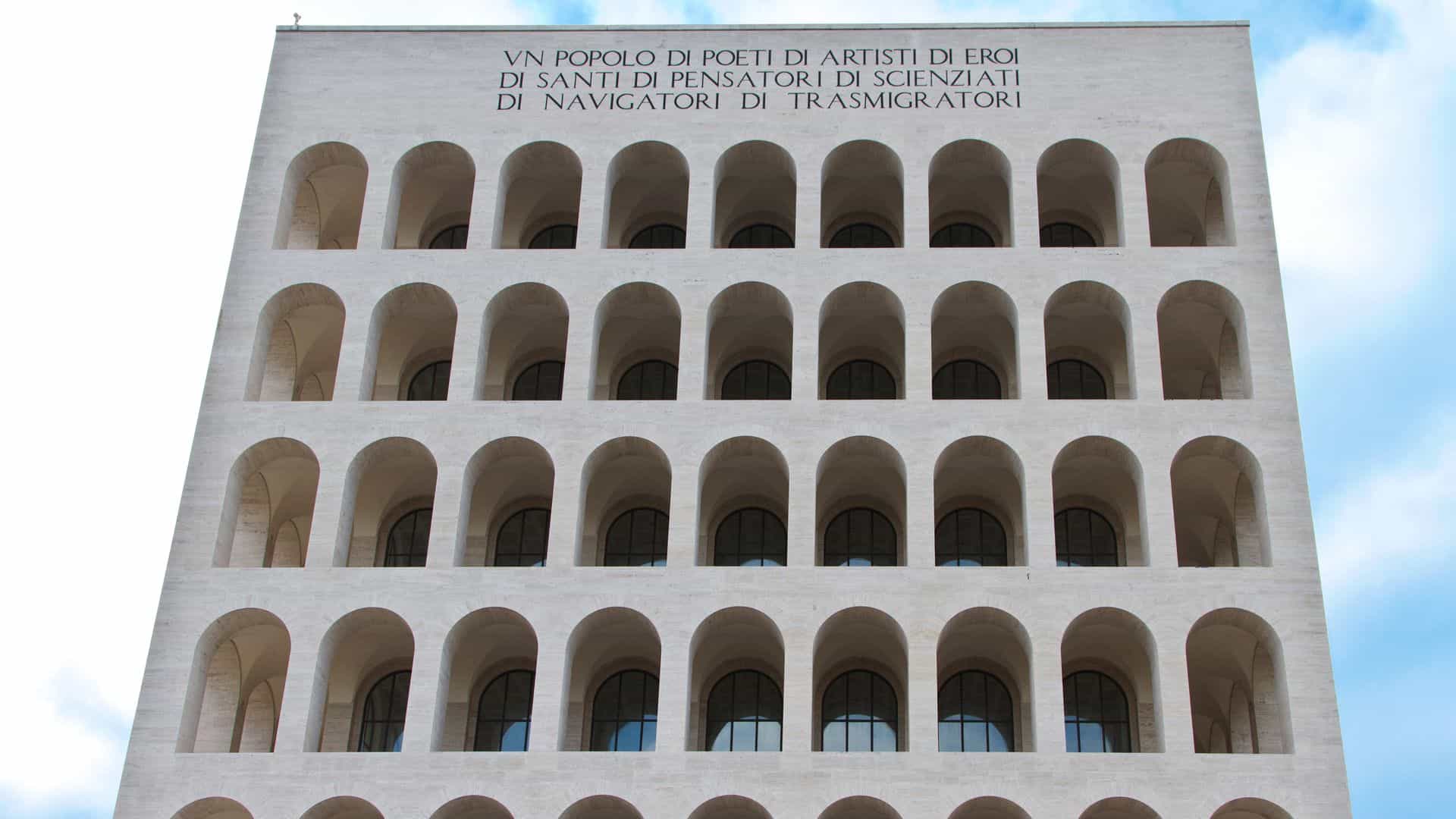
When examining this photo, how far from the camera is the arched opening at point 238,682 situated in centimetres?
3344

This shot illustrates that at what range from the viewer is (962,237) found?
40.3m

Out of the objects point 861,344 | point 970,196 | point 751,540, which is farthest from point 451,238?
point 970,196

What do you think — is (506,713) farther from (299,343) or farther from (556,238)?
(556,238)

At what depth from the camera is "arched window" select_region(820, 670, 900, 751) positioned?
116 feet

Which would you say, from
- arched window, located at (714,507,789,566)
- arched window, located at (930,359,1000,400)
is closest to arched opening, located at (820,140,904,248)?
arched window, located at (930,359,1000,400)

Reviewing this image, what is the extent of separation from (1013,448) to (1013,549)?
10.1ft

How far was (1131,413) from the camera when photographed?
34.8m

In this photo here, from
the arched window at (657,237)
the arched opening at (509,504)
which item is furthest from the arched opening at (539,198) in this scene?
the arched opening at (509,504)

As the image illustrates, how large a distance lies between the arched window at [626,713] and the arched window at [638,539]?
237cm

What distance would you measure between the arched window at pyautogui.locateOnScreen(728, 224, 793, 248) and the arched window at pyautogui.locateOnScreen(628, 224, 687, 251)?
4.01 ft

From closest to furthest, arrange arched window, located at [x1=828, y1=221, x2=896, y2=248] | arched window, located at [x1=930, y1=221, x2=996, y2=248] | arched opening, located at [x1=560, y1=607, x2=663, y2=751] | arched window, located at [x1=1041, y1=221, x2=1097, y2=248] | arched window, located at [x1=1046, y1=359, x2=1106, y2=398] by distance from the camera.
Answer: arched opening, located at [x1=560, y1=607, x2=663, y2=751]
arched window, located at [x1=1046, y1=359, x2=1106, y2=398]
arched window, located at [x1=1041, y1=221, x2=1097, y2=248]
arched window, located at [x1=930, y1=221, x2=996, y2=248]
arched window, located at [x1=828, y1=221, x2=896, y2=248]

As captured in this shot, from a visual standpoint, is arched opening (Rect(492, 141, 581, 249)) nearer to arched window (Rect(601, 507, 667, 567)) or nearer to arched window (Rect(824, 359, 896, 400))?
arched window (Rect(601, 507, 667, 567))

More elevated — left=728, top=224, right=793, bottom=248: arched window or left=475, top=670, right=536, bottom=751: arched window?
left=728, top=224, right=793, bottom=248: arched window

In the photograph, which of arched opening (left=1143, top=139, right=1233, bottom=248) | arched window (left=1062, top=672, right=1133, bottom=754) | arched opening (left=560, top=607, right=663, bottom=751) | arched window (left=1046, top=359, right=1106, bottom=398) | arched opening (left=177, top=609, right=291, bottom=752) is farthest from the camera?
arched window (left=1046, top=359, right=1106, bottom=398)
